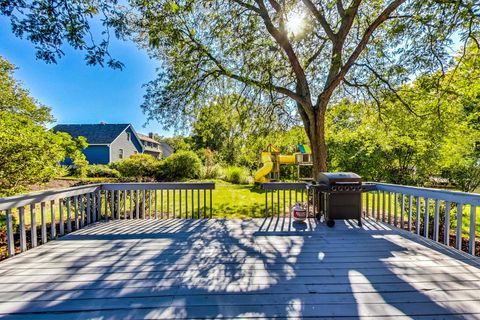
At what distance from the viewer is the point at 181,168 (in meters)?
13.8

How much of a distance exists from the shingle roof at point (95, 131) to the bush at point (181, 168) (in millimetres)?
Result: 10608

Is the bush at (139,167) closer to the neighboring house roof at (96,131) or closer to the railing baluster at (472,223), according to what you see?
the neighboring house roof at (96,131)

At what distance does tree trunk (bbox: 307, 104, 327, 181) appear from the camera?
519 centimetres

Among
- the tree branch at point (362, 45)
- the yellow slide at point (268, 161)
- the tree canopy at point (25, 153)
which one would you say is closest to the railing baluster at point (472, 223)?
the tree branch at point (362, 45)

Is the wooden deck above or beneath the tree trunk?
beneath

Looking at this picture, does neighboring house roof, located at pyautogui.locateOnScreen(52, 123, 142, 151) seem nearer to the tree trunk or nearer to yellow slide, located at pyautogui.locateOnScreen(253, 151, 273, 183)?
yellow slide, located at pyautogui.locateOnScreen(253, 151, 273, 183)

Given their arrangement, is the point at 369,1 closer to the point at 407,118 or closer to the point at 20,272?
the point at 407,118

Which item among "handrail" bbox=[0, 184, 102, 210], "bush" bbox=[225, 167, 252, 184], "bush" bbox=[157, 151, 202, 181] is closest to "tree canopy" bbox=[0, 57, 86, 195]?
"handrail" bbox=[0, 184, 102, 210]

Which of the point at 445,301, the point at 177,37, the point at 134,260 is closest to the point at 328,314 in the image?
the point at 445,301

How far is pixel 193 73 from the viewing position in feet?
17.4

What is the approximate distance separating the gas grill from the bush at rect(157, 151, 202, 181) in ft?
35.3

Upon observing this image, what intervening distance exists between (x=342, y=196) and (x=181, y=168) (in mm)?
11202

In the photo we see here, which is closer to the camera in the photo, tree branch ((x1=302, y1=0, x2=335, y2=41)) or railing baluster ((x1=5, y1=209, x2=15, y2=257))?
railing baluster ((x1=5, y1=209, x2=15, y2=257))

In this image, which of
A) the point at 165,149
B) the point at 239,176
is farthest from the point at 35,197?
the point at 165,149
